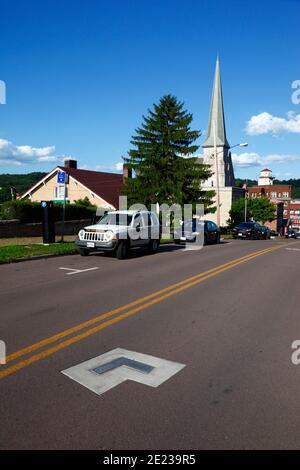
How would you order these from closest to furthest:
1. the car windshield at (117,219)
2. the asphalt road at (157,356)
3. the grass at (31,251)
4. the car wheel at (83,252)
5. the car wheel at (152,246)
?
the asphalt road at (157,356) < the grass at (31,251) < the car wheel at (83,252) < the car windshield at (117,219) < the car wheel at (152,246)

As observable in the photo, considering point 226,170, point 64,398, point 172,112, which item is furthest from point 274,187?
point 64,398

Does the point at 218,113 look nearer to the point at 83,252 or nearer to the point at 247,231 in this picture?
the point at 247,231

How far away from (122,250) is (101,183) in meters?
32.4

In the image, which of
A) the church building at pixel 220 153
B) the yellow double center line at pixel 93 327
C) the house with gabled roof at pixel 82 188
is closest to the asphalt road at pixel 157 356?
the yellow double center line at pixel 93 327

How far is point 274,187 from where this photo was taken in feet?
464

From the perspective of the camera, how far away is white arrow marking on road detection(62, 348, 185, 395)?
3.96 metres

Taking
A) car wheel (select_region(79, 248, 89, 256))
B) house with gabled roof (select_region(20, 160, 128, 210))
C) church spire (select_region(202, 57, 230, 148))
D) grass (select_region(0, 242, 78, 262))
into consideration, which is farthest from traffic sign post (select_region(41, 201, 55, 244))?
church spire (select_region(202, 57, 230, 148))

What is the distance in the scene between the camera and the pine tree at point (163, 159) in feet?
116

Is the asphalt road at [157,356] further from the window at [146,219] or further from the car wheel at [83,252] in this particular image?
the window at [146,219]

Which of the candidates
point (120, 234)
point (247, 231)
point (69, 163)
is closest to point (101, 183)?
point (69, 163)

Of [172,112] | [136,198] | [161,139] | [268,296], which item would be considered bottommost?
[268,296]

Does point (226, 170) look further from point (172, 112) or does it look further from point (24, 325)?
point (24, 325)
